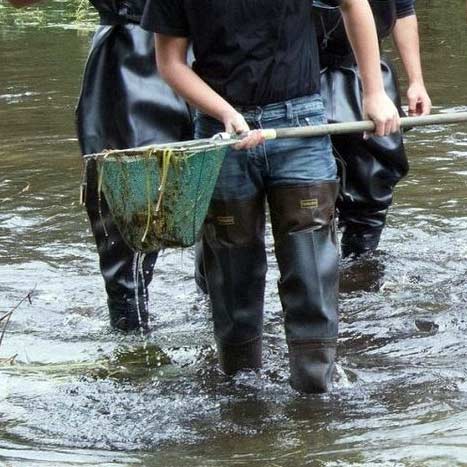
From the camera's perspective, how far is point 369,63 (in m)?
4.57

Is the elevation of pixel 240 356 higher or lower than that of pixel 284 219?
lower

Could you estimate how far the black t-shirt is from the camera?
4.35 m

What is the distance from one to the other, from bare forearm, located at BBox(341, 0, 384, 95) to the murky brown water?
1228mm

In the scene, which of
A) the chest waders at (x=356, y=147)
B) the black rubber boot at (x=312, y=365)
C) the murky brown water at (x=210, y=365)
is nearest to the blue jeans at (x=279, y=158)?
the black rubber boot at (x=312, y=365)

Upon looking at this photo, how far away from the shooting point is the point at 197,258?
637cm

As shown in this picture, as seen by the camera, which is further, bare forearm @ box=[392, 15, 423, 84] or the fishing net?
bare forearm @ box=[392, 15, 423, 84]

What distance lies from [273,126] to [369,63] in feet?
1.46

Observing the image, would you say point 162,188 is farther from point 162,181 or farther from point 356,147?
point 356,147

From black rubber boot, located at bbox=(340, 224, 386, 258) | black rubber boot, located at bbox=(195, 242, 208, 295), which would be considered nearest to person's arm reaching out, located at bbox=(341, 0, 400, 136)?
black rubber boot, located at bbox=(195, 242, 208, 295)

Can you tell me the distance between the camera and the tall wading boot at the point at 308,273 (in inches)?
178

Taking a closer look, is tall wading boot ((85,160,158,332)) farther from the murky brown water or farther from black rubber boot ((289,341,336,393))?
black rubber boot ((289,341,336,393))

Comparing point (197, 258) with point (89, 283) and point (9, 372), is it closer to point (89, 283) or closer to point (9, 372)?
point (89, 283)

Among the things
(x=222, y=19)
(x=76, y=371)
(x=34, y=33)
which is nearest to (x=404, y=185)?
(x=76, y=371)

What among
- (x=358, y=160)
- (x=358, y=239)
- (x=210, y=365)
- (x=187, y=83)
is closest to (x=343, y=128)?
(x=187, y=83)
